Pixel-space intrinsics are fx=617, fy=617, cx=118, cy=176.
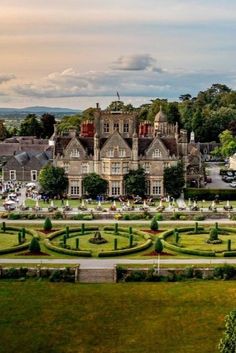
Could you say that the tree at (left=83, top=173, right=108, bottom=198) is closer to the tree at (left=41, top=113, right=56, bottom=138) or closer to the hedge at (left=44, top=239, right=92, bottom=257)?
the hedge at (left=44, top=239, right=92, bottom=257)

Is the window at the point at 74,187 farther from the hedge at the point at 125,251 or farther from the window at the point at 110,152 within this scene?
the hedge at the point at 125,251

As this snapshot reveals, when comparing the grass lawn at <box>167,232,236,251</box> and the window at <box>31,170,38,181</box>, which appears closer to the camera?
the grass lawn at <box>167,232,236,251</box>

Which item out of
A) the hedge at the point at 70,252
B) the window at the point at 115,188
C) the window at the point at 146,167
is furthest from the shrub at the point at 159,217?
the window at the point at 146,167

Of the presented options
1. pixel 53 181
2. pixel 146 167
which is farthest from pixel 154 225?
pixel 53 181

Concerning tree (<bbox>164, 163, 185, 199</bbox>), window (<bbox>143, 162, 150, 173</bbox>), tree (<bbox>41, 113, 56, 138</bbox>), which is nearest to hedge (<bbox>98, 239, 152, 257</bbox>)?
tree (<bbox>164, 163, 185, 199</bbox>)

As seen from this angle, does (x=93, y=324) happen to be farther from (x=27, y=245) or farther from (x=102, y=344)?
(x=27, y=245)

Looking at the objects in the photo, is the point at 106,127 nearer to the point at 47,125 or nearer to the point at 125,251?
the point at 125,251
